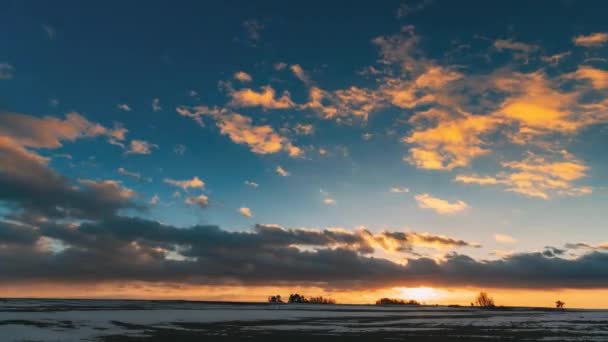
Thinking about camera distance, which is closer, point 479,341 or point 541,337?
Result: point 479,341

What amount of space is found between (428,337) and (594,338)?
1472 centimetres

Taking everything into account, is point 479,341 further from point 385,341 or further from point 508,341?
point 385,341

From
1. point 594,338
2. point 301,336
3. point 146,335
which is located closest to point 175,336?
point 146,335

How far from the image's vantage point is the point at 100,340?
40469 millimetres

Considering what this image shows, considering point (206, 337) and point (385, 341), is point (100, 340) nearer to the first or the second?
point (206, 337)

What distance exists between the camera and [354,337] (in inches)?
1845

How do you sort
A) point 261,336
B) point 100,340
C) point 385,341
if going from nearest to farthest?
point 100,340 < point 385,341 < point 261,336

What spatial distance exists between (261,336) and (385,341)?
→ 11.7 m

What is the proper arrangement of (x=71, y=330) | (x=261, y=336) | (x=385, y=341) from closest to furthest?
(x=385, y=341)
(x=261, y=336)
(x=71, y=330)

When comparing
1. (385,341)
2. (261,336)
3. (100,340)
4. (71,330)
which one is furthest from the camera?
(71,330)

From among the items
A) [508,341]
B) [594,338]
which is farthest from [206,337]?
[594,338]

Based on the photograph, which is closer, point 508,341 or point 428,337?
point 508,341

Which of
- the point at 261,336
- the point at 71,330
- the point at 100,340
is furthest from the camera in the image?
the point at 71,330

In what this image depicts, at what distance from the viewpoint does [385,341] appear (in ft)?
141
